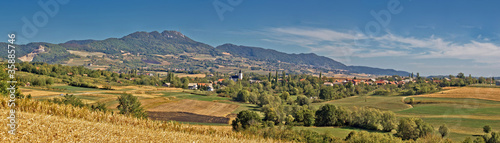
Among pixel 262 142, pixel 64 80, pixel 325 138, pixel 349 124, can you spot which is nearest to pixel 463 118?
pixel 349 124

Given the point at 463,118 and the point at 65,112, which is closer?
the point at 65,112

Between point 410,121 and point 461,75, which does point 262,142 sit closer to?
point 410,121

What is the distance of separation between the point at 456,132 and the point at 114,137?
63888 millimetres

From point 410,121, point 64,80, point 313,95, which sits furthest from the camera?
point 313,95

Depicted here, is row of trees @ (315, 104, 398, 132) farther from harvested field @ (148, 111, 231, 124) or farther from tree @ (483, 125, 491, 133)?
harvested field @ (148, 111, 231, 124)

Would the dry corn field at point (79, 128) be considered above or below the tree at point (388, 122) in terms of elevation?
above

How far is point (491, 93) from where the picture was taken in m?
87.4

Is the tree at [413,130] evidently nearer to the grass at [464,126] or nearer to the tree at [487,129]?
the grass at [464,126]

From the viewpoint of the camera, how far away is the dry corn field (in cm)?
798

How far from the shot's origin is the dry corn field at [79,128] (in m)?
7.98

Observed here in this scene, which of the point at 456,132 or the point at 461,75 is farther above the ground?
the point at 461,75

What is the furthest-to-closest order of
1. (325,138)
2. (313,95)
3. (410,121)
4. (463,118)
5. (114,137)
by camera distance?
1. (313,95)
2. (463,118)
3. (410,121)
4. (325,138)
5. (114,137)

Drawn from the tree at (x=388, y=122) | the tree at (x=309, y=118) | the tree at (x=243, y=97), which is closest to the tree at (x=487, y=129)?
the tree at (x=388, y=122)

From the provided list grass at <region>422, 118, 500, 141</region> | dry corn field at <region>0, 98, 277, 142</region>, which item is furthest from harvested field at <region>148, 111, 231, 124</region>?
dry corn field at <region>0, 98, 277, 142</region>
